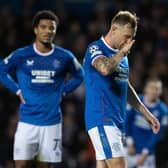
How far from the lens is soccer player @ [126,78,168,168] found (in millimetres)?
9453

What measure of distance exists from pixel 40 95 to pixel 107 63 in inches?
65.3

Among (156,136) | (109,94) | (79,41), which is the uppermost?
(109,94)

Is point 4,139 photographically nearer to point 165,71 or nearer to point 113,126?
point 165,71

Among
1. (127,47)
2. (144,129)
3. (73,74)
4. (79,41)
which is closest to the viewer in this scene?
(127,47)

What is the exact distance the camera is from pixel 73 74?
27.5ft

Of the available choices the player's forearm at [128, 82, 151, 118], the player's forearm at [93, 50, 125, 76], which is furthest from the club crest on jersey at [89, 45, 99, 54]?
the player's forearm at [128, 82, 151, 118]

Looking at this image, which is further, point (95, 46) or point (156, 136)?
point (156, 136)

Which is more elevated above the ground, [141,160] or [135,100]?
[135,100]

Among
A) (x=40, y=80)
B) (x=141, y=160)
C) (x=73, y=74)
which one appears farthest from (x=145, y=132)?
(x=40, y=80)

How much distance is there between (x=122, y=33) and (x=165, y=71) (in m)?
6.09

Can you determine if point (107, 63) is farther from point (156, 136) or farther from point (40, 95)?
point (156, 136)

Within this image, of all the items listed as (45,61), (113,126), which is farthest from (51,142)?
(113,126)

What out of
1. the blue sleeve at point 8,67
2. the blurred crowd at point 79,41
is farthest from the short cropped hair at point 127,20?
the blurred crowd at point 79,41

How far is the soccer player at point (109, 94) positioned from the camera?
663 centimetres
